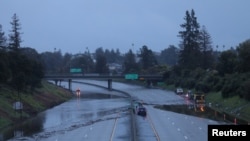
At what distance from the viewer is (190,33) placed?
503 feet

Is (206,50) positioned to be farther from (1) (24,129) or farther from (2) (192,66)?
(1) (24,129)

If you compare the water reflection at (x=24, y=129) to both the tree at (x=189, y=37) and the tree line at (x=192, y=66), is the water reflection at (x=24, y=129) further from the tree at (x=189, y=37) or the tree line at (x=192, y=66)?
the tree at (x=189, y=37)

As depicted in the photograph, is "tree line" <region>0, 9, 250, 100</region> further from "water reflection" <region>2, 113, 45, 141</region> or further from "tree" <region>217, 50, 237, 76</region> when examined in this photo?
"water reflection" <region>2, 113, 45, 141</region>

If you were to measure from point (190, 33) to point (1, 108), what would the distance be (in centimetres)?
9682

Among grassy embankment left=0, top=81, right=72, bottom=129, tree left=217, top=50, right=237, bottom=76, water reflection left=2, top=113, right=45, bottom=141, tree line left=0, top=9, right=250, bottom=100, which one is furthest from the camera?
tree left=217, top=50, right=237, bottom=76

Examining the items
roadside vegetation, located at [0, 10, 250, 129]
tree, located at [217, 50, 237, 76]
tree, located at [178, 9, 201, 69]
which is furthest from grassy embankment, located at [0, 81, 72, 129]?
tree, located at [178, 9, 201, 69]

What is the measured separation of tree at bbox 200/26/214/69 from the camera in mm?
150250

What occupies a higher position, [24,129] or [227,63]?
[227,63]

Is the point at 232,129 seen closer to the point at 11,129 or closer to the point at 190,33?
the point at 11,129

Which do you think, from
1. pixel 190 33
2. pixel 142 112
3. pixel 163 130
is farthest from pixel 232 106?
pixel 190 33

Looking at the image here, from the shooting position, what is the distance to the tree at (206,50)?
15025 cm

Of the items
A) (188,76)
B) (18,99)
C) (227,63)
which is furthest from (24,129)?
(188,76)

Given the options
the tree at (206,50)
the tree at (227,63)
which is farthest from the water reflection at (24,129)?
the tree at (206,50)

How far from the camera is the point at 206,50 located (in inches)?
6112
